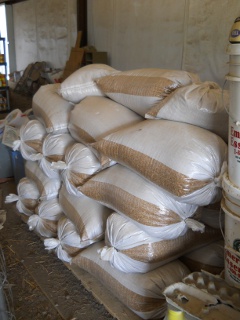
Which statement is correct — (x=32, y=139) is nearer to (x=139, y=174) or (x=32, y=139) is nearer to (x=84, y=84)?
(x=84, y=84)

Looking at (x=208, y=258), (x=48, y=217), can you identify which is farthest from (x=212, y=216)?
(x=48, y=217)

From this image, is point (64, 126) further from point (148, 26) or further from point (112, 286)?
point (148, 26)

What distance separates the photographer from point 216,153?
1401 millimetres

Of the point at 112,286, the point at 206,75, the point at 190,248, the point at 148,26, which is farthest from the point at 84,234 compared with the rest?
the point at 148,26

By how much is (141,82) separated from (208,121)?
45 cm

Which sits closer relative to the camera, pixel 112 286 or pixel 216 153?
pixel 216 153

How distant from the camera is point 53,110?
231 centimetres

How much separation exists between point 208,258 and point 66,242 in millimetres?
775

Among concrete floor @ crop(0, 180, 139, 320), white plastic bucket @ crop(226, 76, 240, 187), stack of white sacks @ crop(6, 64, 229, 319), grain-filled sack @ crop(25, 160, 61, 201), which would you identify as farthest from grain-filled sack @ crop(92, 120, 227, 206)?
grain-filled sack @ crop(25, 160, 61, 201)

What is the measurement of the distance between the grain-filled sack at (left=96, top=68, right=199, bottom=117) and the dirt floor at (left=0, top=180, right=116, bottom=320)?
99 cm

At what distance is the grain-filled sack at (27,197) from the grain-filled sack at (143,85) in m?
0.91

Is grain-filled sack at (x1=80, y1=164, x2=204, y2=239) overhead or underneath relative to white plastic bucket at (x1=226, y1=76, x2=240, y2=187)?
underneath

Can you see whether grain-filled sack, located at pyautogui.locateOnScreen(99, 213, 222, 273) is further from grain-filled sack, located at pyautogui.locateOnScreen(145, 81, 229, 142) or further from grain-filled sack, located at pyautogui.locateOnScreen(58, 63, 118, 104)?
grain-filled sack, located at pyautogui.locateOnScreen(58, 63, 118, 104)

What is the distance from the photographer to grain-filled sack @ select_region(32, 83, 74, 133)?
88.6 inches
